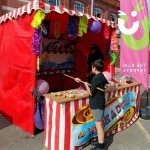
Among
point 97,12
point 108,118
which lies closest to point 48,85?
point 108,118

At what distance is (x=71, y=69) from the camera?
8.41 metres

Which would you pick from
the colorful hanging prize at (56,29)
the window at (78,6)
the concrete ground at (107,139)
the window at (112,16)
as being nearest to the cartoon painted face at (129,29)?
the colorful hanging prize at (56,29)

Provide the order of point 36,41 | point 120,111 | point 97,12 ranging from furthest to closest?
point 97,12 → point 120,111 → point 36,41

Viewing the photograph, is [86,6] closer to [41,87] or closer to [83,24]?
[83,24]

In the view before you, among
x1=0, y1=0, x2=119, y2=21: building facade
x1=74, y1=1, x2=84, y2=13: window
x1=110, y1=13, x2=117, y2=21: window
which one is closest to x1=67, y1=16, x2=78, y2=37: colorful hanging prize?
x1=0, y1=0, x2=119, y2=21: building facade

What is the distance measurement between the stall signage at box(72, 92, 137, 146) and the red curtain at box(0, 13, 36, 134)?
1.24 metres

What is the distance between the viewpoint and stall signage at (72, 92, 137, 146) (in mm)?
4453

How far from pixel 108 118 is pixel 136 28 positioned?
2592mm

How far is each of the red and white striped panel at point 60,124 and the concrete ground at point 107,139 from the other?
49cm

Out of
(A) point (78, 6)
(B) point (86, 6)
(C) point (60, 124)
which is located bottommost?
(C) point (60, 124)

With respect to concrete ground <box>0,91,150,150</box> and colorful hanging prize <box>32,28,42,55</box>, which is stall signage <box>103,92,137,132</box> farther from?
colorful hanging prize <box>32,28,42,55</box>

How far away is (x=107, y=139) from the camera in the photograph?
17.0 ft

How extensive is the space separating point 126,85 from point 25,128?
2.67m

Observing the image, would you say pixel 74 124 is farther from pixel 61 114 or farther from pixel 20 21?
pixel 20 21
